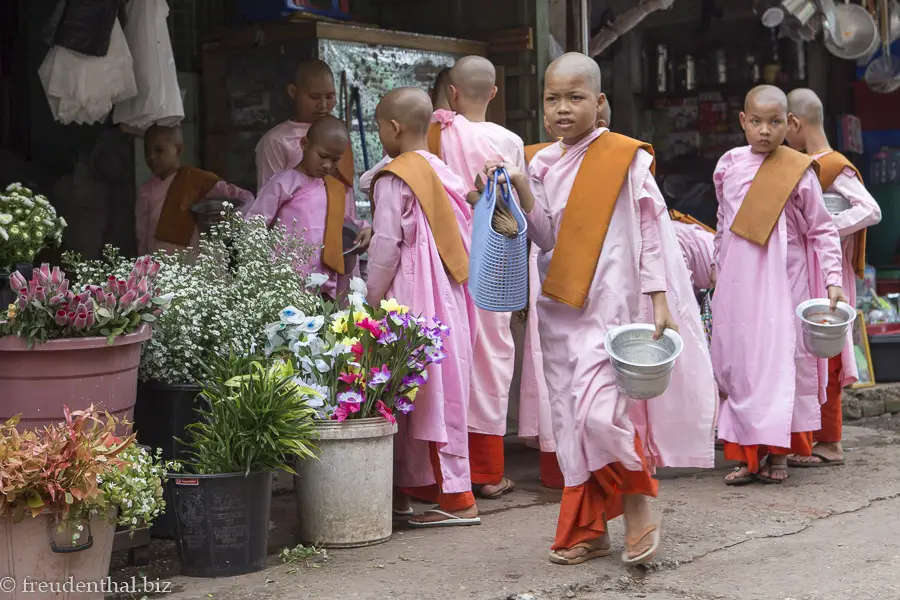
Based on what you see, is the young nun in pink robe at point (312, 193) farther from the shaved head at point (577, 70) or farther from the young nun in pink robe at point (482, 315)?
the shaved head at point (577, 70)

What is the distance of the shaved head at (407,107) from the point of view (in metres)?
5.72

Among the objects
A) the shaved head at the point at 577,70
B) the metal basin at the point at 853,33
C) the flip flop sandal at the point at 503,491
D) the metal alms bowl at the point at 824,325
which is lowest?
the flip flop sandal at the point at 503,491

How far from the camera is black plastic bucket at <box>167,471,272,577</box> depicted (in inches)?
184

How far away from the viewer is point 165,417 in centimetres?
520

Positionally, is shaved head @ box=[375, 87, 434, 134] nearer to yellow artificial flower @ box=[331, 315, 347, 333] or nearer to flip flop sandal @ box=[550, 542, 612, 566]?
yellow artificial flower @ box=[331, 315, 347, 333]

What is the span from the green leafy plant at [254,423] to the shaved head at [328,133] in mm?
1876

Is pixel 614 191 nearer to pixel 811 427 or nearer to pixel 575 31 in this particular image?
pixel 811 427

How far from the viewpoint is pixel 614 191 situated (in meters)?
4.80

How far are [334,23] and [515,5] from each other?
1253 mm

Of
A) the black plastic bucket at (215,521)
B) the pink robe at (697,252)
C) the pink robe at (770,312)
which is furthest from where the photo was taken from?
the pink robe at (697,252)

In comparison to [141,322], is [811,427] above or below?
below

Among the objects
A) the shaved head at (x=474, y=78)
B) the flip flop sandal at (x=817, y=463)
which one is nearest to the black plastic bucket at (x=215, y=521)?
the shaved head at (x=474, y=78)

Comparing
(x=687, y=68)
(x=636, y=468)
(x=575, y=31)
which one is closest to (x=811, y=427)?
(x=636, y=468)

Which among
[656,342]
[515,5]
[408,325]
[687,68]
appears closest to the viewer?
[656,342]
